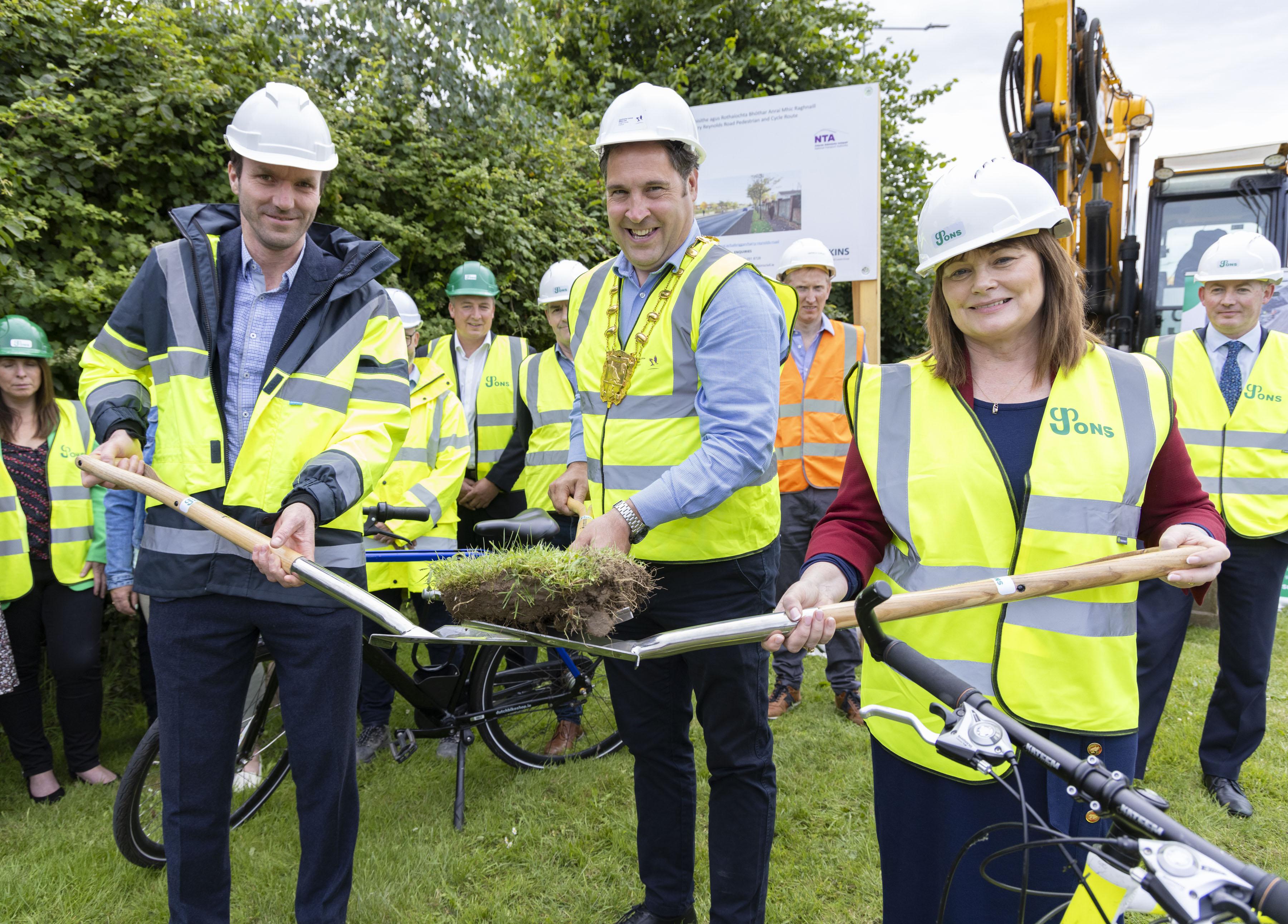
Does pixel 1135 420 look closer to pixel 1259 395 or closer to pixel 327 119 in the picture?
pixel 1259 395

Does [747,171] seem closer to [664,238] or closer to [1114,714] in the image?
[664,238]

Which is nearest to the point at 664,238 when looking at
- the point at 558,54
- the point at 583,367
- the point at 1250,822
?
the point at 583,367

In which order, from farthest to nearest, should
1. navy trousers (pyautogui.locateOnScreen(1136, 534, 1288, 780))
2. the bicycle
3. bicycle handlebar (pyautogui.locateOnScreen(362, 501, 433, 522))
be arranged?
navy trousers (pyautogui.locateOnScreen(1136, 534, 1288, 780))
bicycle handlebar (pyautogui.locateOnScreen(362, 501, 433, 522))
the bicycle

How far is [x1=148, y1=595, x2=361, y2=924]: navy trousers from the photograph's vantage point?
2.44m

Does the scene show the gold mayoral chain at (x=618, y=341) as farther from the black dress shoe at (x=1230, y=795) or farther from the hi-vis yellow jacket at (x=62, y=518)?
the black dress shoe at (x=1230, y=795)

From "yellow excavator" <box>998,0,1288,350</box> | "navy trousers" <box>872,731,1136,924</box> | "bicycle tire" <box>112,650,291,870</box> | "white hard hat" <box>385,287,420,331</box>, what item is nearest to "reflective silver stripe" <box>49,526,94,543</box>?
"bicycle tire" <box>112,650,291,870</box>

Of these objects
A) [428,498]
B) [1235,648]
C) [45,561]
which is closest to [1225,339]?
[1235,648]

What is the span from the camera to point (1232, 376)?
13.4 ft

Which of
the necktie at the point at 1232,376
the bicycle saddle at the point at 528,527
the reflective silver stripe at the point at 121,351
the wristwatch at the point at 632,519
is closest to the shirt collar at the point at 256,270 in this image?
the reflective silver stripe at the point at 121,351

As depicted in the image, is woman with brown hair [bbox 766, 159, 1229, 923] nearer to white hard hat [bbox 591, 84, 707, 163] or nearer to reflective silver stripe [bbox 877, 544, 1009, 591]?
reflective silver stripe [bbox 877, 544, 1009, 591]

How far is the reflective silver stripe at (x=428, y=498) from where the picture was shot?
14.3 ft

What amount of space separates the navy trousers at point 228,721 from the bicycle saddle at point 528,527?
73 cm

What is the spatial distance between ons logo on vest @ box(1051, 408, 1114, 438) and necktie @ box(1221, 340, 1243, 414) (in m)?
2.91

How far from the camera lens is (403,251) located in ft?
20.8
